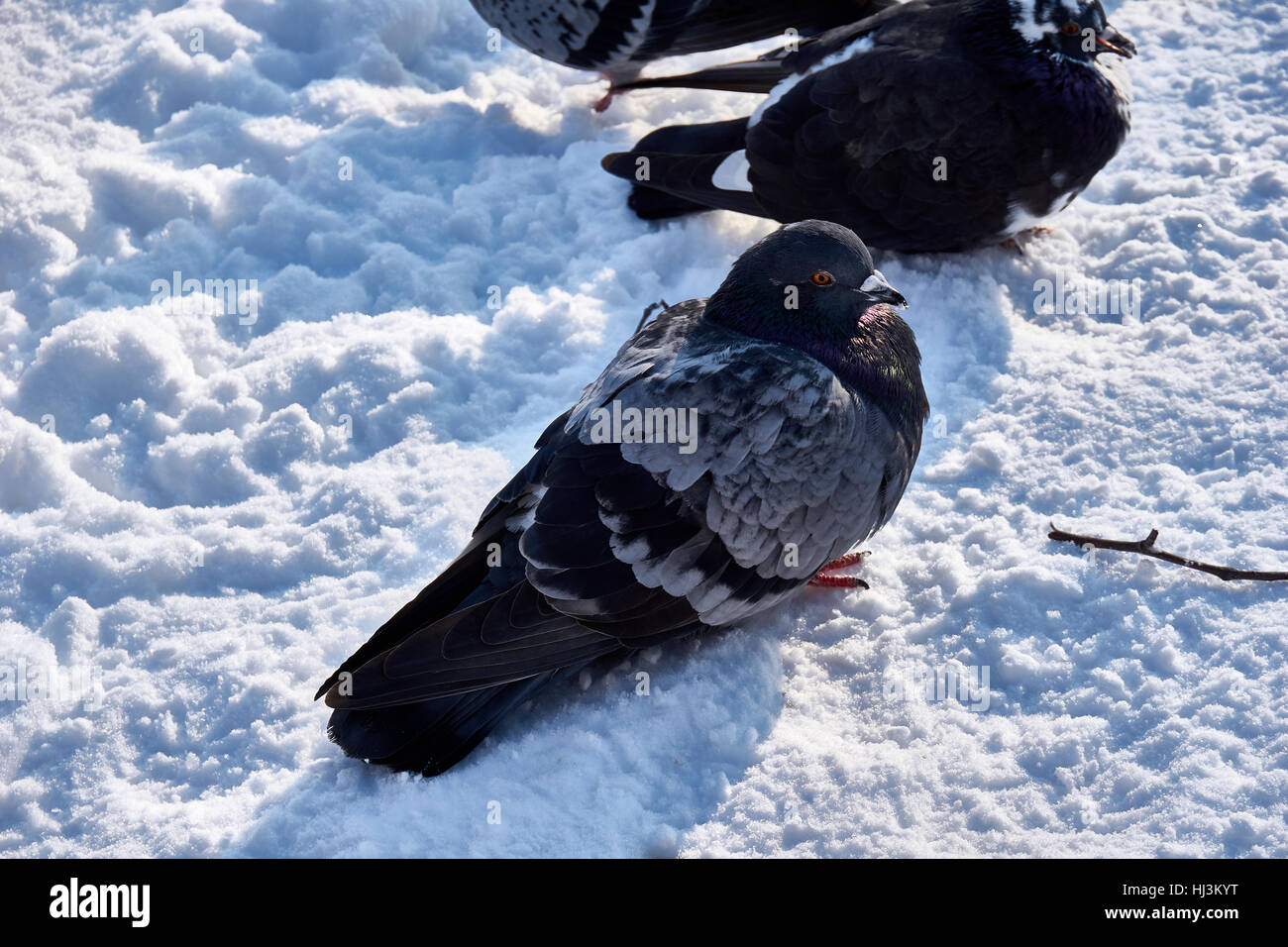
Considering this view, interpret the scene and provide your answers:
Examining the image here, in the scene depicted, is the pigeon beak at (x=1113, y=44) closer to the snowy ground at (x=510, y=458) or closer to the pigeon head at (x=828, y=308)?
the snowy ground at (x=510, y=458)

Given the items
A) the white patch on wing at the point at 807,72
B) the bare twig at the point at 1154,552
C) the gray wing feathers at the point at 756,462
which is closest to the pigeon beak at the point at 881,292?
the gray wing feathers at the point at 756,462

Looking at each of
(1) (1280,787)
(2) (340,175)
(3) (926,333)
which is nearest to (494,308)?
(2) (340,175)

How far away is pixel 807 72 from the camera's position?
5.09 meters

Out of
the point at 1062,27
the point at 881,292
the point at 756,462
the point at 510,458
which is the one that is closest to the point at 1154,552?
the point at 881,292

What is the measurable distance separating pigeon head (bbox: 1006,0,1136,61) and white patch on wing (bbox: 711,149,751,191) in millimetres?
1229

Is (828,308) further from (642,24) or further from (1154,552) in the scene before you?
(642,24)

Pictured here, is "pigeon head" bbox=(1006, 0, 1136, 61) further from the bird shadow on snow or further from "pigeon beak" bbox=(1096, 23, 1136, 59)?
the bird shadow on snow

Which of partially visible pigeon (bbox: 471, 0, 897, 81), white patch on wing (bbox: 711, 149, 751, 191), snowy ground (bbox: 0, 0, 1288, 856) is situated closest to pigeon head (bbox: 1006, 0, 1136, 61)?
snowy ground (bbox: 0, 0, 1288, 856)

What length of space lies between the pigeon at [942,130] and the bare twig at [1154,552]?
62.3 inches

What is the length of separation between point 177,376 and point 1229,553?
3852 millimetres

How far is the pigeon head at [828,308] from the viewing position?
3674 mm

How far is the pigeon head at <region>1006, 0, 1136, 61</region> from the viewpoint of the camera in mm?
4777

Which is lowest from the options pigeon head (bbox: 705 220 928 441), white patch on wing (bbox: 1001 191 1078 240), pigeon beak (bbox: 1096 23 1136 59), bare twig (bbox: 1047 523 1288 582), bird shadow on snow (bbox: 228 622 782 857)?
bird shadow on snow (bbox: 228 622 782 857)

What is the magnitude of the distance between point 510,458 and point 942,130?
223 centimetres
